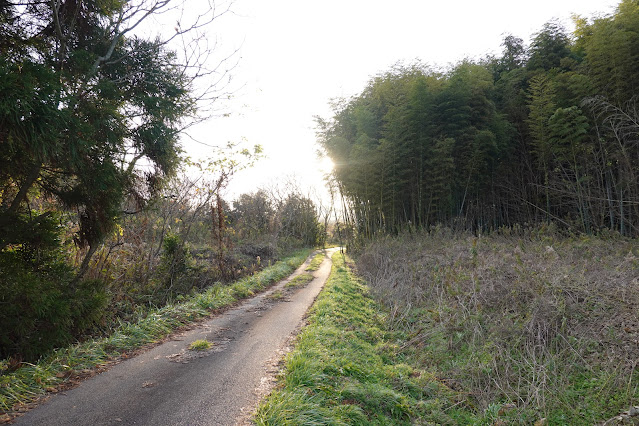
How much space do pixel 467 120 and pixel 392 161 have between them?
2.75 meters

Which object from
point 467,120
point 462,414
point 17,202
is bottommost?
point 462,414

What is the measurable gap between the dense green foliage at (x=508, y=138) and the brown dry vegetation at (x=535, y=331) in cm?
421

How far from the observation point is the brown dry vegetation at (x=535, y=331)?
119 inches

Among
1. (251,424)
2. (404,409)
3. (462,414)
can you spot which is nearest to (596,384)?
(462,414)

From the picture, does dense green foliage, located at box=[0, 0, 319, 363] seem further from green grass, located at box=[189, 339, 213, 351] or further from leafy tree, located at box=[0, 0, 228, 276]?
green grass, located at box=[189, 339, 213, 351]

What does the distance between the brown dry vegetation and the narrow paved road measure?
2.13 meters

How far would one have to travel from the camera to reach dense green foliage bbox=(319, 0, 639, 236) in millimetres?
8812

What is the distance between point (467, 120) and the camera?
10891 mm

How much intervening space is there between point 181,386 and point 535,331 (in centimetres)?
387

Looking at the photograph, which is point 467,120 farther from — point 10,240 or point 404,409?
point 10,240

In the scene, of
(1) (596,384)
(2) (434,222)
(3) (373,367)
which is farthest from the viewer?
(2) (434,222)

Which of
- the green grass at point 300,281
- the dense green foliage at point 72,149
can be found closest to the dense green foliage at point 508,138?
the green grass at point 300,281

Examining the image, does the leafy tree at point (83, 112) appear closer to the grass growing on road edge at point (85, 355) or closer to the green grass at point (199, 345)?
the grass growing on road edge at point (85, 355)

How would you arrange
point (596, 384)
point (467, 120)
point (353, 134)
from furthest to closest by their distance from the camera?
point (353, 134) → point (467, 120) → point (596, 384)
